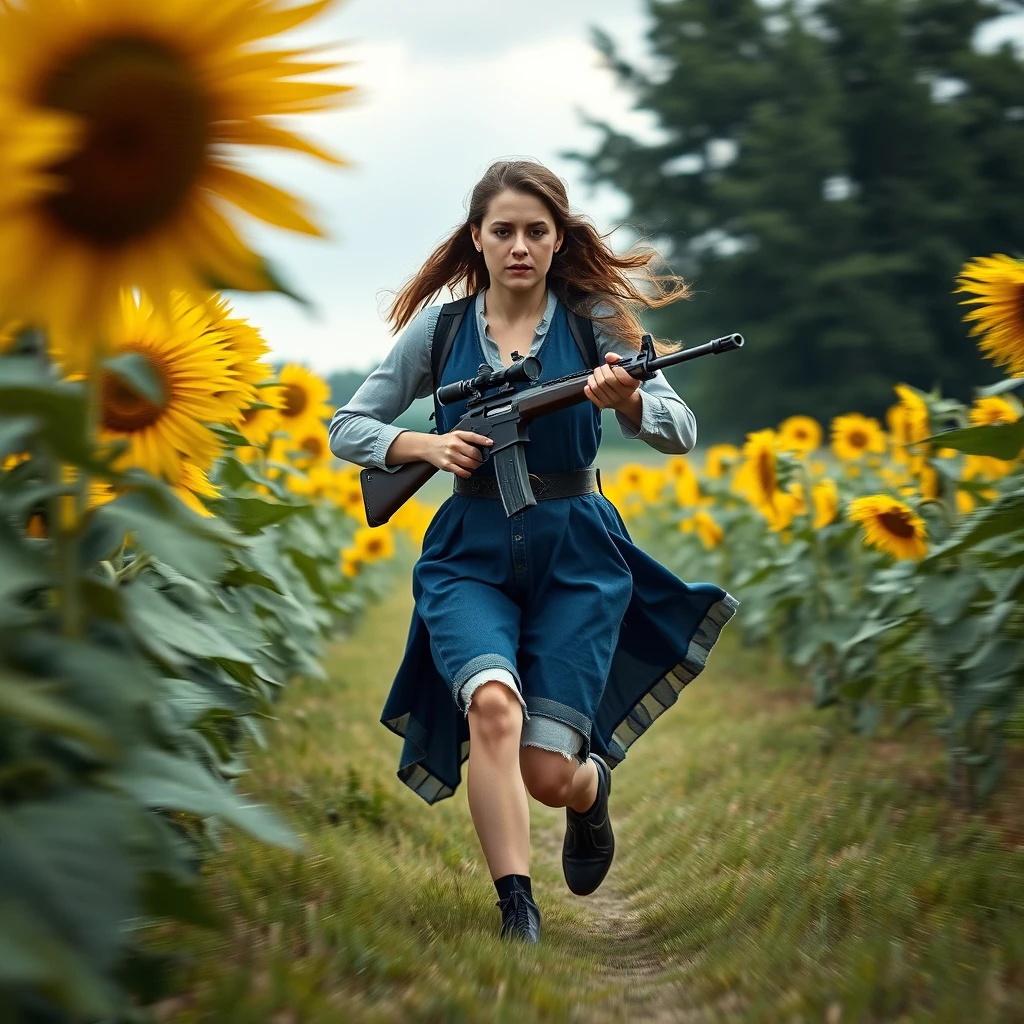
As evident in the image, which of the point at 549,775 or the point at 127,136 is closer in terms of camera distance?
the point at 127,136

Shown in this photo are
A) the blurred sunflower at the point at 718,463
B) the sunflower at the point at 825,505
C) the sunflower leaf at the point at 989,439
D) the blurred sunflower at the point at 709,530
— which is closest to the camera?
the sunflower leaf at the point at 989,439

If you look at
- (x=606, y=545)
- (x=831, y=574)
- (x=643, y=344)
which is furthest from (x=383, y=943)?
(x=831, y=574)

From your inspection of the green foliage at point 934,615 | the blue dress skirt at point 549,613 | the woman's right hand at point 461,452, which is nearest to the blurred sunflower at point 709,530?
the green foliage at point 934,615

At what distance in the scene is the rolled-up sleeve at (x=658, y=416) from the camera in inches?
136

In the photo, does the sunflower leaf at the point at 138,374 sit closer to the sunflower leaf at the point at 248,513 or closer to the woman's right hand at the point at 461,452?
the sunflower leaf at the point at 248,513

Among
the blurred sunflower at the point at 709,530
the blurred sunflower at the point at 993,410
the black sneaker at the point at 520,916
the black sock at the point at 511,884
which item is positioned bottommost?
the black sneaker at the point at 520,916

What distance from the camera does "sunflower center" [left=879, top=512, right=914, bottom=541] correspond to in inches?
168

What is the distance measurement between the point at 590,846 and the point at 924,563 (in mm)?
1226

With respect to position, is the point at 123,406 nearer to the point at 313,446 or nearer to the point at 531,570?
the point at 531,570

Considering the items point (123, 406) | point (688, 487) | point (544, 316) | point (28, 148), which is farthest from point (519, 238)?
point (688, 487)

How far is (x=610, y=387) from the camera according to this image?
10.8 ft

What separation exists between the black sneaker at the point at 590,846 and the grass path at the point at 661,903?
13cm

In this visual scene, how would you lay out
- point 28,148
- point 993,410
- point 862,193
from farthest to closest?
point 862,193 → point 993,410 → point 28,148

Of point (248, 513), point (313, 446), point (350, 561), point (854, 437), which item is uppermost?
point (313, 446)
